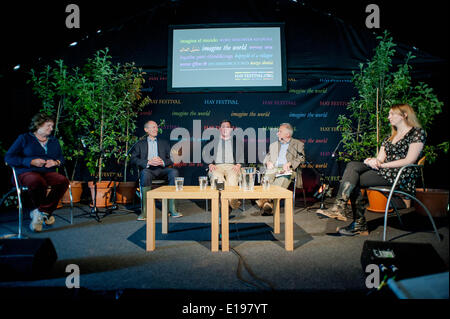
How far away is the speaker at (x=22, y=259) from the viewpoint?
1428 millimetres

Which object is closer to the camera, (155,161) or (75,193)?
(155,161)

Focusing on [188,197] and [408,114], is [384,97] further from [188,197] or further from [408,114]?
[188,197]

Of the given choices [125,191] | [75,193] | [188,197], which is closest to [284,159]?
[188,197]

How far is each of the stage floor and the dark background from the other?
2210 millimetres

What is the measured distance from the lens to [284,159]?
3.74m

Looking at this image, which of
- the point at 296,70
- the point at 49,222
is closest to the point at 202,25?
the point at 296,70

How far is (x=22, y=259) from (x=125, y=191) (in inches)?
108

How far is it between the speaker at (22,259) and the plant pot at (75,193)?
109 inches

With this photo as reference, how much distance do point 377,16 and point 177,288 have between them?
4.75 meters

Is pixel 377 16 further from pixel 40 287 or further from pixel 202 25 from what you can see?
pixel 40 287

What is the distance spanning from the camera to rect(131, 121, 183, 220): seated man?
3.29 metres

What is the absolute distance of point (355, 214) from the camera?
241cm

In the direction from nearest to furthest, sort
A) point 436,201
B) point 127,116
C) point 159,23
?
point 436,201, point 127,116, point 159,23

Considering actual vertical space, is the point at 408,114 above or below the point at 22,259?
above
